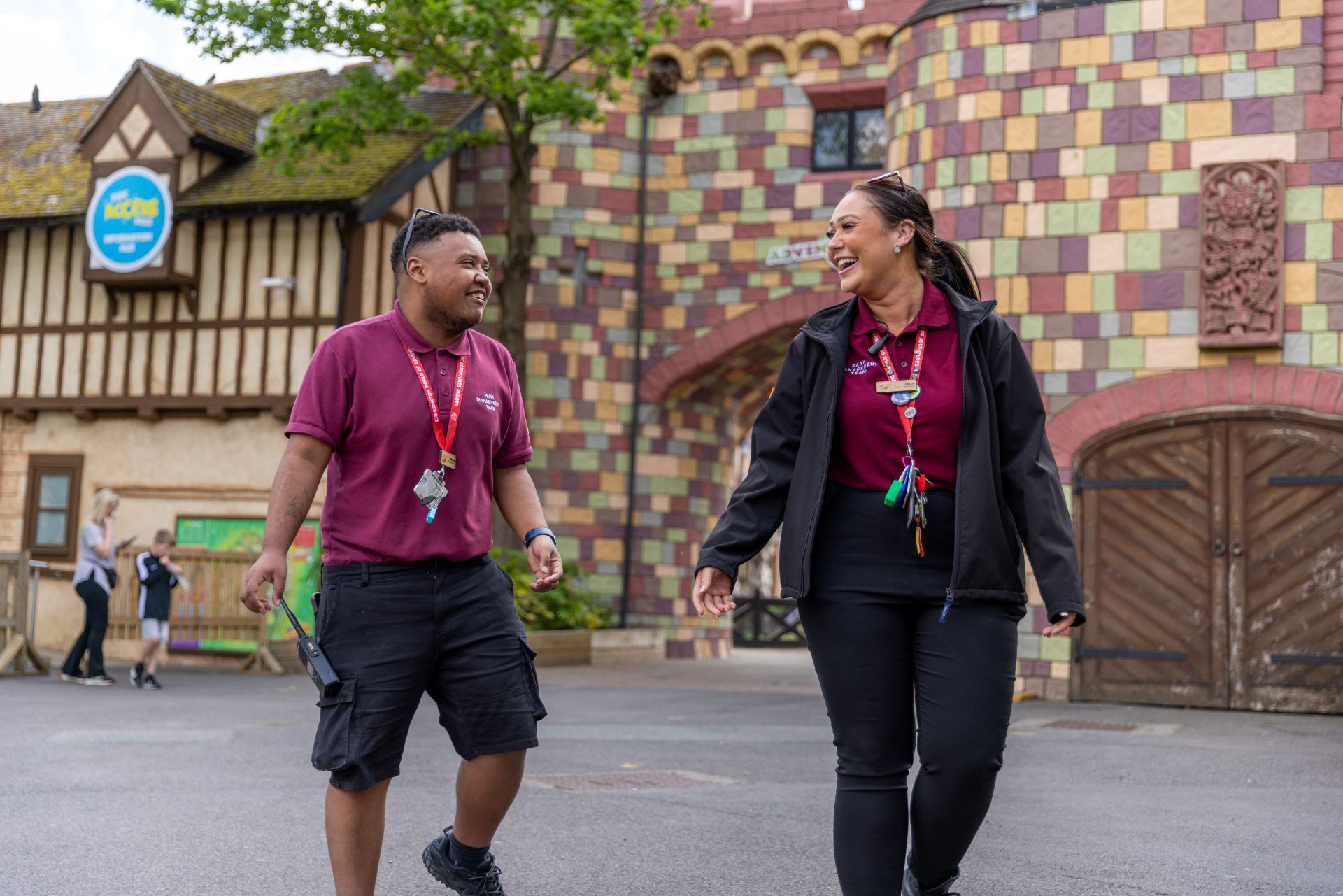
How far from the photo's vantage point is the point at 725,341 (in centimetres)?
1728

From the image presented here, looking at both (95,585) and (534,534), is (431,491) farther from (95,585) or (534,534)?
(95,585)

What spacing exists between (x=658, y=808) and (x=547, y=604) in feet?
32.8

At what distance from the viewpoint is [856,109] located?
17375mm

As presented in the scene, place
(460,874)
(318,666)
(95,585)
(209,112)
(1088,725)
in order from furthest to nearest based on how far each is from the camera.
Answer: (209,112) → (95,585) → (1088,725) → (460,874) → (318,666)

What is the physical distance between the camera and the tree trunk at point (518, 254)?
16.4 metres

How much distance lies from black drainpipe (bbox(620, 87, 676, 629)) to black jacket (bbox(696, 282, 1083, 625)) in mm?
13930

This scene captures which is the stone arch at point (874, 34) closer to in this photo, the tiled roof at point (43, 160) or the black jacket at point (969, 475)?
the tiled roof at point (43, 160)

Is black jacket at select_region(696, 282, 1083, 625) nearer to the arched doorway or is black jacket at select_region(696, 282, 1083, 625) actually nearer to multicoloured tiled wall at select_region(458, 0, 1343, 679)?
multicoloured tiled wall at select_region(458, 0, 1343, 679)

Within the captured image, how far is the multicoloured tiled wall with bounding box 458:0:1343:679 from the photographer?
12.2 meters

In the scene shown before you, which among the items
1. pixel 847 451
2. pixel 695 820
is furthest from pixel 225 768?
pixel 847 451

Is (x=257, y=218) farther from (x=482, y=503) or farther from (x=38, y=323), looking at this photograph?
(x=482, y=503)

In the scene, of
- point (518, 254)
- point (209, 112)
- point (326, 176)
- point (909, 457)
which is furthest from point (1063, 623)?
point (209, 112)

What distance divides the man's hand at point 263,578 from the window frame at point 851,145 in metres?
14.2

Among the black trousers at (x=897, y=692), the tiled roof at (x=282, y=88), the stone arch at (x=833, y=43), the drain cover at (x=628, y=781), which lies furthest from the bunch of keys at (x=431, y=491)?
the tiled roof at (x=282, y=88)
